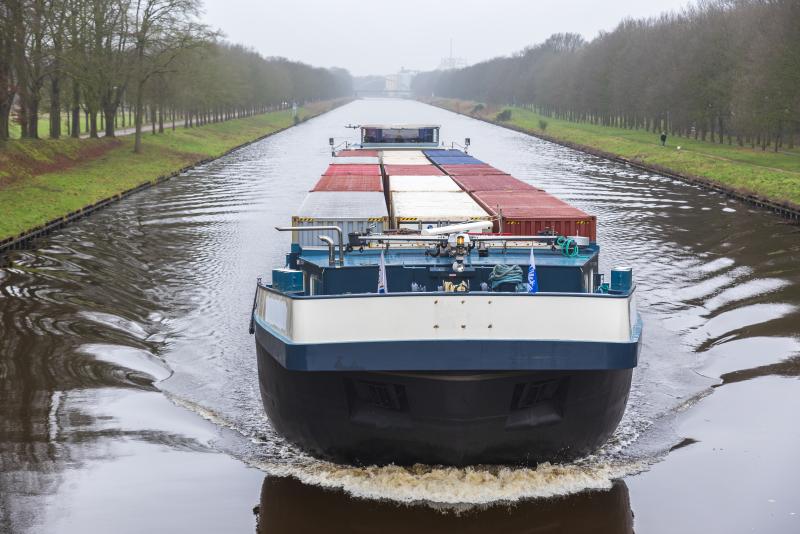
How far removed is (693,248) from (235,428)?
939 inches

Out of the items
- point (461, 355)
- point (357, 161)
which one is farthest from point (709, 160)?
point (461, 355)

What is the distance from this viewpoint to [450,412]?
45.0 feet

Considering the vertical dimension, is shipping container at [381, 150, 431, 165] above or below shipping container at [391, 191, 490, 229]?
above

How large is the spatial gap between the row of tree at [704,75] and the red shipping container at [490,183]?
34.2 m

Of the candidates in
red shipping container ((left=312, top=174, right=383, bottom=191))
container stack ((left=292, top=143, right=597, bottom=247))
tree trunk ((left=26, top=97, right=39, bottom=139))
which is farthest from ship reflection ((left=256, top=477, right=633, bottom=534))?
tree trunk ((left=26, top=97, right=39, bottom=139))

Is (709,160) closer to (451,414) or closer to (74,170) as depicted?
(74,170)

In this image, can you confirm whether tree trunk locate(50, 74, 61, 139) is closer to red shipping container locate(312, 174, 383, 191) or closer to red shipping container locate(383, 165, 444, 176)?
red shipping container locate(383, 165, 444, 176)

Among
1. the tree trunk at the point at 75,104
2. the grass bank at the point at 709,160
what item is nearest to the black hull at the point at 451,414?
the grass bank at the point at 709,160

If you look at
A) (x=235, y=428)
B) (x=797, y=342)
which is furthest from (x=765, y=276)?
(x=235, y=428)

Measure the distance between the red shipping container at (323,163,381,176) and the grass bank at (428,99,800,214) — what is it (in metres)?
20.5

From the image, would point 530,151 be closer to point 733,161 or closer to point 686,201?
point 733,161

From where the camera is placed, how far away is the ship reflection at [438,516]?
44.9 ft

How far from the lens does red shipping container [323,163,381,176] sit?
34.9 metres

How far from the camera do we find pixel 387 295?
1371 cm
